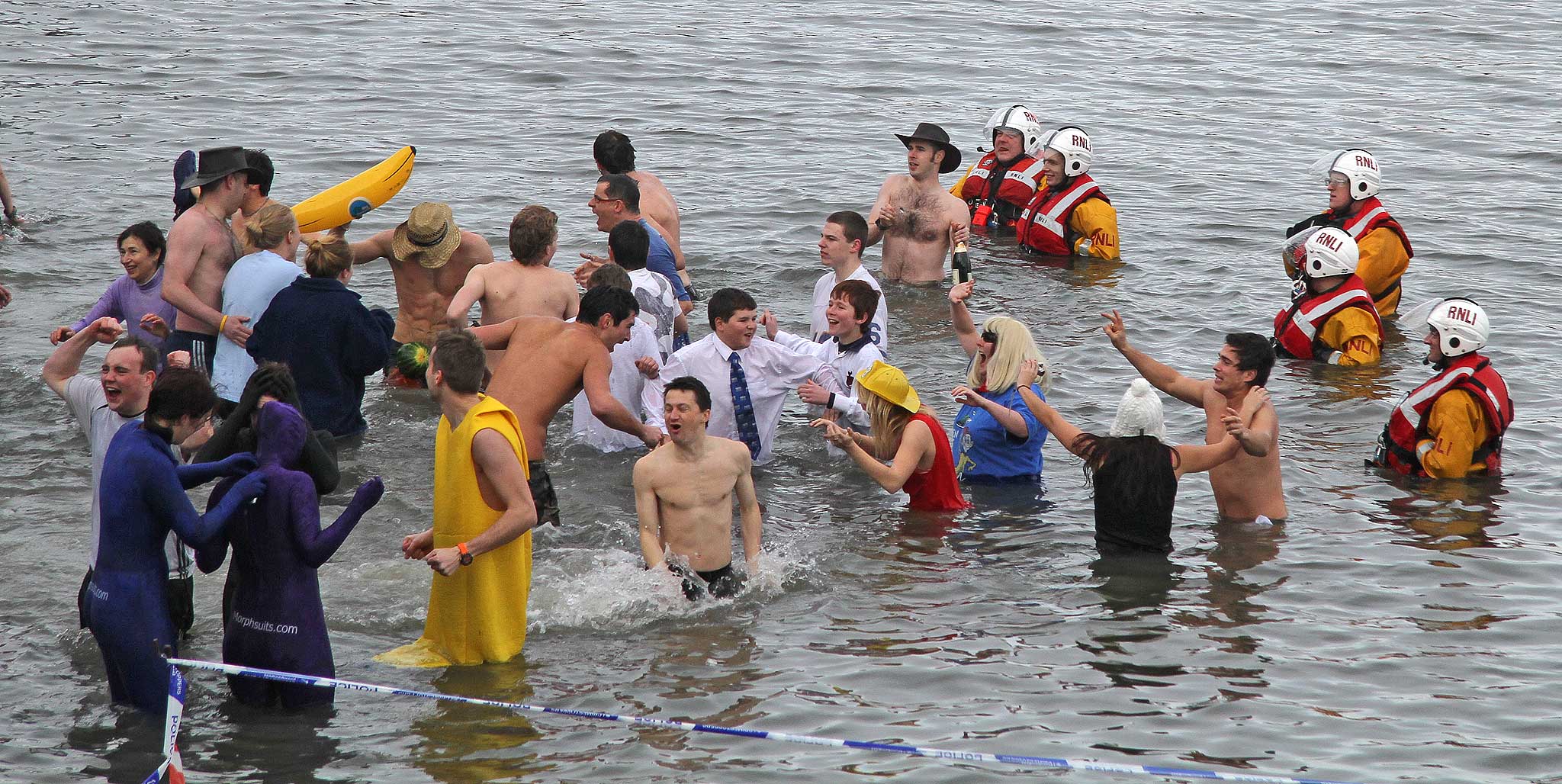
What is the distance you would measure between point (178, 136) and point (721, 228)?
6.84 meters

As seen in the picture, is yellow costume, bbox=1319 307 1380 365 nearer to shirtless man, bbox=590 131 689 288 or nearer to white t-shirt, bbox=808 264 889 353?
white t-shirt, bbox=808 264 889 353

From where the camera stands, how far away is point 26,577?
24.9 ft

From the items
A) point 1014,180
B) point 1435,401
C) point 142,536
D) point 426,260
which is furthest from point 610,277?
point 1014,180

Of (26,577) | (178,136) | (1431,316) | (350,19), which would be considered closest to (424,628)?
(26,577)

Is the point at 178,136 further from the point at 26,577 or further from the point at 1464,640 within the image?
the point at 1464,640

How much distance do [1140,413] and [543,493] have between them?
3305mm

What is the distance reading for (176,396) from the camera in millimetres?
5707

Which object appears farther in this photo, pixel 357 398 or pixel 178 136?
pixel 178 136

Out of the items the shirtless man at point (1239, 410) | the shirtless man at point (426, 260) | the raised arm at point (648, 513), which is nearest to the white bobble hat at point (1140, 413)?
the shirtless man at point (1239, 410)

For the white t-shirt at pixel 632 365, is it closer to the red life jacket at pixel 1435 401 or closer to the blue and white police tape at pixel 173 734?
the blue and white police tape at pixel 173 734

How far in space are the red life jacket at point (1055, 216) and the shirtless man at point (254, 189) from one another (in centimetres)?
742

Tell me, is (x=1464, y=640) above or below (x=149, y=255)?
below

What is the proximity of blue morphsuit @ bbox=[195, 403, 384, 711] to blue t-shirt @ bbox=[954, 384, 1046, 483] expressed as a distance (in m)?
4.10

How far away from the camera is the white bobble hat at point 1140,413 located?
7465 mm
